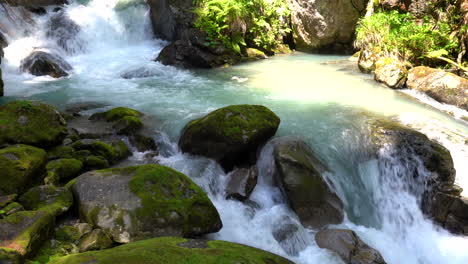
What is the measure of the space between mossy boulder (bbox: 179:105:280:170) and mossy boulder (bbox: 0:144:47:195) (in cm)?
234

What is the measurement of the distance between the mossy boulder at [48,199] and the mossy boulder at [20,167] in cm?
20

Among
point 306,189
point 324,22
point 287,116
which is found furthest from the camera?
point 324,22

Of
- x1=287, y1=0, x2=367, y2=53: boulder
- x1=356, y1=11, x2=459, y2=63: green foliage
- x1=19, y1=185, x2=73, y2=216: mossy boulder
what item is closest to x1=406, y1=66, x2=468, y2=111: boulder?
x1=356, y1=11, x2=459, y2=63: green foliage

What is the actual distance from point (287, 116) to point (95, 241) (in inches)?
197

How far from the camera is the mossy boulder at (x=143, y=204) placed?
345 centimetres

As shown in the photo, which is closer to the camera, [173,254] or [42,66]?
[173,254]

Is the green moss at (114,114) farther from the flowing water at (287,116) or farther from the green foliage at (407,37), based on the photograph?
the green foliage at (407,37)

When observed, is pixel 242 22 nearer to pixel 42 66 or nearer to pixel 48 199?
pixel 42 66

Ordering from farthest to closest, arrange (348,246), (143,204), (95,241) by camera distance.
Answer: (348,246) → (143,204) → (95,241)

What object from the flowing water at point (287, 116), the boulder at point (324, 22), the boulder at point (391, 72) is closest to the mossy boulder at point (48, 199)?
the flowing water at point (287, 116)

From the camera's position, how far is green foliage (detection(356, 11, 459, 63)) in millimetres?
9781

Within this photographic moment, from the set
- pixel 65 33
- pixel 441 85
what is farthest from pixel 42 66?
pixel 441 85

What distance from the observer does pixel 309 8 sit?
1549cm

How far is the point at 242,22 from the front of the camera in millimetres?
14180
